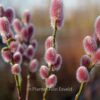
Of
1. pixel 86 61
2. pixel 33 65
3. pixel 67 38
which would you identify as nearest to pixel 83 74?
pixel 86 61

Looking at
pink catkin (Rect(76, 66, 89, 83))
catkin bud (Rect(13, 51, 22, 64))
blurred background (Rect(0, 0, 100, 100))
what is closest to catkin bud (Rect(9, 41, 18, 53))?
catkin bud (Rect(13, 51, 22, 64))

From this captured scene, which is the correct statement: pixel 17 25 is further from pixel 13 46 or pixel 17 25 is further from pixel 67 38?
pixel 67 38

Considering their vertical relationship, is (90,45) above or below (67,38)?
above

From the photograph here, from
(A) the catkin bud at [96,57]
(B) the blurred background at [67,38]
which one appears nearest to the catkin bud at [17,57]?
(A) the catkin bud at [96,57]

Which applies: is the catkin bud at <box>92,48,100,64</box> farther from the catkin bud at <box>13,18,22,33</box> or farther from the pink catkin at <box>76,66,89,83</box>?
the catkin bud at <box>13,18,22,33</box>

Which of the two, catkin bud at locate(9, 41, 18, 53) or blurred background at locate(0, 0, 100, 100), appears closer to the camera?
catkin bud at locate(9, 41, 18, 53)

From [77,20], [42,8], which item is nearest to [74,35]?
[77,20]

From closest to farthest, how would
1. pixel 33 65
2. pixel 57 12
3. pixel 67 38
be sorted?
pixel 57 12 → pixel 33 65 → pixel 67 38
